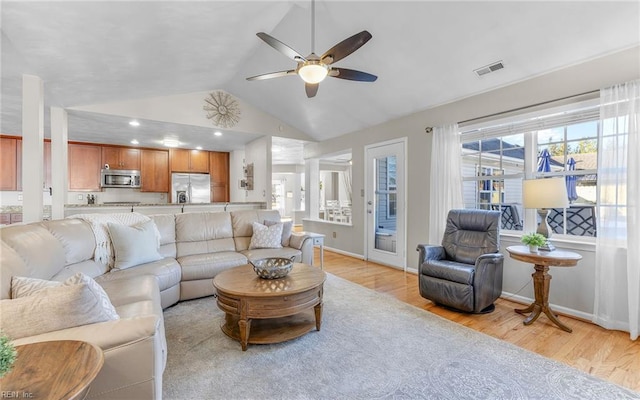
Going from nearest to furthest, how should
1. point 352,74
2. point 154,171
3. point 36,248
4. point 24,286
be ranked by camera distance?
1. point 24,286
2. point 36,248
3. point 352,74
4. point 154,171

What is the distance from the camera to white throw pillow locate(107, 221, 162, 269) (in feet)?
9.37

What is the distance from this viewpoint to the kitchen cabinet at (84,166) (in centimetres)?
577

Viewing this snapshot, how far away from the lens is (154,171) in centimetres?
647

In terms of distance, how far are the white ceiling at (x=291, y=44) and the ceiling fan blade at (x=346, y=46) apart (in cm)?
72

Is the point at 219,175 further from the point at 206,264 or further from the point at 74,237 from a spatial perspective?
the point at 74,237

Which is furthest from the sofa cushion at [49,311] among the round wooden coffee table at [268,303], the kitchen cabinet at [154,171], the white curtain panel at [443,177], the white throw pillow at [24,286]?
the kitchen cabinet at [154,171]

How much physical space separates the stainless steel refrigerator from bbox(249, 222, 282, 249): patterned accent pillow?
11.0 feet

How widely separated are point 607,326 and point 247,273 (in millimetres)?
3314

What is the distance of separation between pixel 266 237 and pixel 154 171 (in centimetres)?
413

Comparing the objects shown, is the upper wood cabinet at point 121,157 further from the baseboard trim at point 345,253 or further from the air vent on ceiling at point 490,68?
the air vent on ceiling at point 490,68

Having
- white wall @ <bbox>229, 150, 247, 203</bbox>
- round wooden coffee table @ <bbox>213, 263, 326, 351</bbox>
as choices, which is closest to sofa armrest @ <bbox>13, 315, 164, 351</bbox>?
round wooden coffee table @ <bbox>213, 263, 326, 351</bbox>

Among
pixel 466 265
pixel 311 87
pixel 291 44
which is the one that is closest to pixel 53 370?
pixel 311 87

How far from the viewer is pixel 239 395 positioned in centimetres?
173

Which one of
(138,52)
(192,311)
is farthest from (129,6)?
(192,311)
